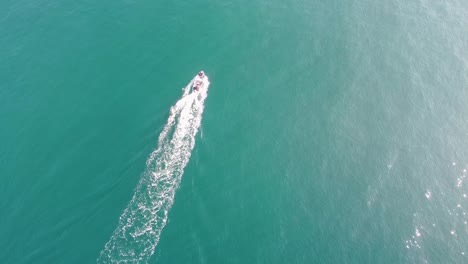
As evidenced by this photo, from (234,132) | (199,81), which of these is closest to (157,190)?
(234,132)

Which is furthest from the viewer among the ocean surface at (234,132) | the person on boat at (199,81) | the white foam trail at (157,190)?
the person on boat at (199,81)

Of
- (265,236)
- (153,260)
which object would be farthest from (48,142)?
(265,236)

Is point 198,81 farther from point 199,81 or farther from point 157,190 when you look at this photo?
point 157,190

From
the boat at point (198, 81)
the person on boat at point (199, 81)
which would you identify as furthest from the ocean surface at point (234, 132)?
the person on boat at point (199, 81)

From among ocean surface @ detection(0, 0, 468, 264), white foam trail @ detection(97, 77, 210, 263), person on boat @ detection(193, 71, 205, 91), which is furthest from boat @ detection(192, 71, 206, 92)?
ocean surface @ detection(0, 0, 468, 264)

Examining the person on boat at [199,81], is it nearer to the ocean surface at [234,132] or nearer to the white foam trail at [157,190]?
the white foam trail at [157,190]

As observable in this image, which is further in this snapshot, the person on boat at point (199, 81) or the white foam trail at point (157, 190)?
the person on boat at point (199, 81)
